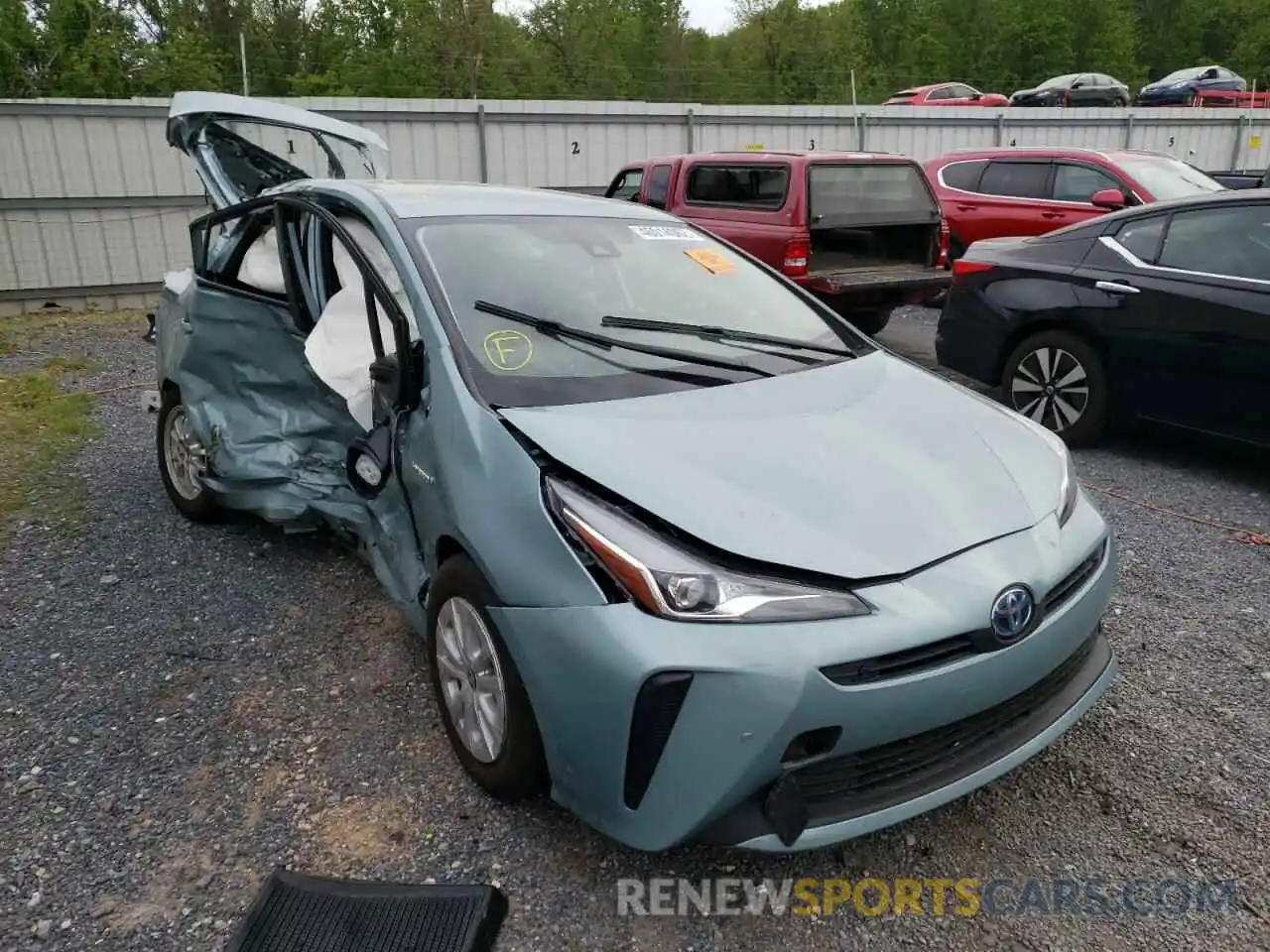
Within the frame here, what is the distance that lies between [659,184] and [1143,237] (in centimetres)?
533

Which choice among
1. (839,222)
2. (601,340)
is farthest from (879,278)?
(601,340)

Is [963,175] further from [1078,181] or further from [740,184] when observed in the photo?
[740,184]

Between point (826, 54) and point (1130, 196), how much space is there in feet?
126

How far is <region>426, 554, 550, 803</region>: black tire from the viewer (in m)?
2.21

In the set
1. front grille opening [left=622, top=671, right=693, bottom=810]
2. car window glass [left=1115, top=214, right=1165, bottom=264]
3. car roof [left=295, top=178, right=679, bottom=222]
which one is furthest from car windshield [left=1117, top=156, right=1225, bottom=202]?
front grille opening [left=622, top=671, right=693, bottom=810]

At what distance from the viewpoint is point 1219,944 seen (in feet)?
6.69

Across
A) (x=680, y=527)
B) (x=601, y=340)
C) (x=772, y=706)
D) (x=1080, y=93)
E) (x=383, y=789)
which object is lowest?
(x=383, y=789)

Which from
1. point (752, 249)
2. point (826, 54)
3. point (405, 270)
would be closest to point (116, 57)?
point (752, 249)

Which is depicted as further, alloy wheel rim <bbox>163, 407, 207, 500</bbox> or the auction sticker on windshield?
alloy wheel rim <bbox>163, 407, 207, 500</bbox>

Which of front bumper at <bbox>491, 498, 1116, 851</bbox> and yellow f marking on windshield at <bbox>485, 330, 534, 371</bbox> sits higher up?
yellow f marking on windshield at <bbox>485, 330, 534, 371</bbox>

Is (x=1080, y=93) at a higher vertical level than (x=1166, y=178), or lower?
higher

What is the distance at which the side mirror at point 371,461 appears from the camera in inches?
116

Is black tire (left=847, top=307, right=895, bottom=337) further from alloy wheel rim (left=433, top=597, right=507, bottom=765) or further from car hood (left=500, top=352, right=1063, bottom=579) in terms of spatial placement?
alloy wheel rim (left=433, top=597, right=507, bottom=765)

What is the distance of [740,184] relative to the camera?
8.75 metres
